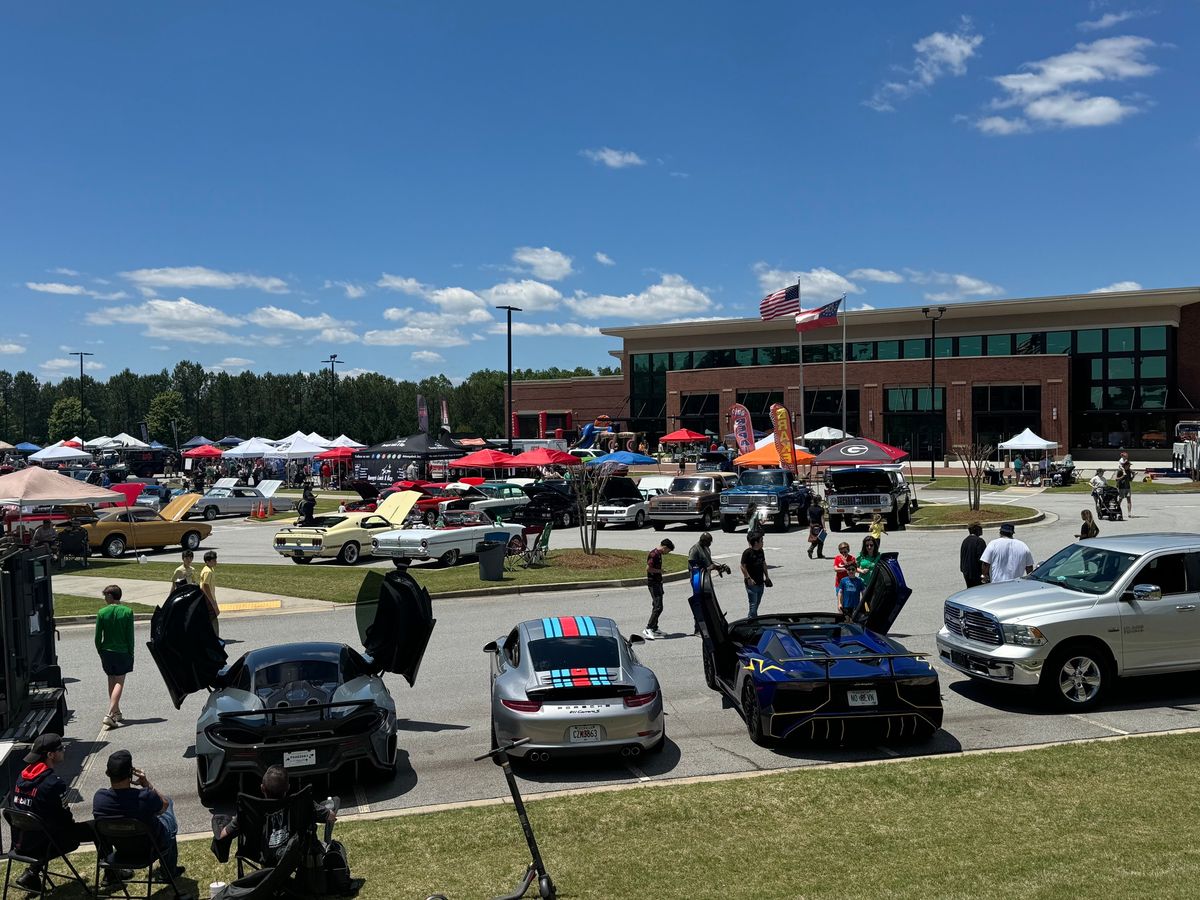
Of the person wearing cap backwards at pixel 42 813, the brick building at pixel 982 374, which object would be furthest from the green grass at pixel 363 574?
the brick building at pixel 982 374

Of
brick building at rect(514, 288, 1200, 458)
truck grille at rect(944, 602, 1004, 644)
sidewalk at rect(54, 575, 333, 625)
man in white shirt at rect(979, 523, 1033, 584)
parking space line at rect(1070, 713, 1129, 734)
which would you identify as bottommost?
sidewalk at rect(54, 575, 333, 625)

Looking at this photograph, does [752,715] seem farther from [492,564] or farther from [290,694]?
[492,564]

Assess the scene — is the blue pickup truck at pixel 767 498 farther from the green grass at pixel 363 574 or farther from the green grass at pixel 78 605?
the green grass at pixel 78 605

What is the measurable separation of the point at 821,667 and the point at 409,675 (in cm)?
441

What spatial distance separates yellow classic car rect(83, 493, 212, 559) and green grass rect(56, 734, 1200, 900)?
77.2ft

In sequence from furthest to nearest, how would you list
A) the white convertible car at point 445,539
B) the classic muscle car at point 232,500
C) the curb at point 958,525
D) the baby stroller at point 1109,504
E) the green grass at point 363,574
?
the classic muscle car at point 232,500 < the baby stroller at point 1109,504 < the curb at point 958,525 < the white convertible car at point 445,539 < the green grass at point 363,574

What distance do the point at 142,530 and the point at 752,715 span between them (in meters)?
24.4

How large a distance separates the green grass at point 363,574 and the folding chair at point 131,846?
1351 cm

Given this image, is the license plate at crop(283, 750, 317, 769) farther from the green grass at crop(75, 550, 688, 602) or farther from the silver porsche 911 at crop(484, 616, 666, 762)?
the green grass at crop(75, 550, 688, 602)

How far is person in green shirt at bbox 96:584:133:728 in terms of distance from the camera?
37.6 ft

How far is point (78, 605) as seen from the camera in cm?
1958

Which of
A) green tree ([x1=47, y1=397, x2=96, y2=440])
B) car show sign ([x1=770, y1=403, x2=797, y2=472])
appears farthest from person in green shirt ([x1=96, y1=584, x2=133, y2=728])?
green tree ([x1=47, y1=397, x2=96, y2=440])

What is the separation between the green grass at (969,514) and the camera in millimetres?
32875

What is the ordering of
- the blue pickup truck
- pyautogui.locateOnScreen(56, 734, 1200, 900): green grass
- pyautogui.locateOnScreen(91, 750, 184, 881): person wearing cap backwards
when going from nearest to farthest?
pyautogui.locateOnScreen(56, 734, 1200, 900): green grass < pyautogui.locateOnScreen(91, 750, 184, 881): person wearing cap backwards < the blue pickup truck
